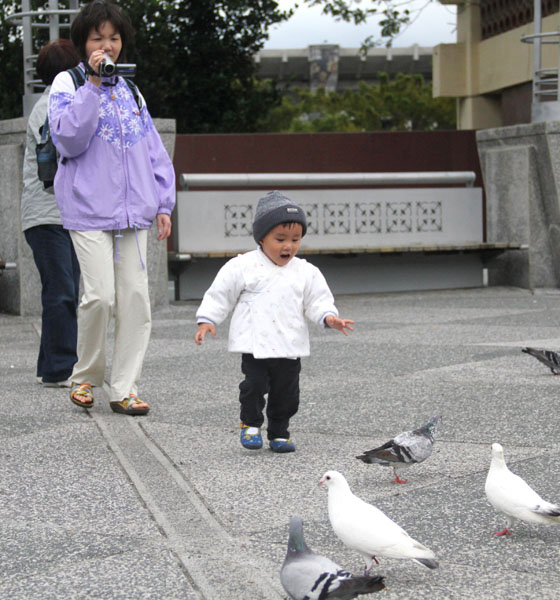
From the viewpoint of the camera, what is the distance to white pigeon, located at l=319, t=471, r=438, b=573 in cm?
311

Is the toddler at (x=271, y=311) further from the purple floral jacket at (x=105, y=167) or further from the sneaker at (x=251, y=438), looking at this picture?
the purple floral jacket at (x=105, y=167)

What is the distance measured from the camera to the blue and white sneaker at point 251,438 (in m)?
4.96

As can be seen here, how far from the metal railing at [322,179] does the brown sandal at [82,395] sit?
23.3 ft

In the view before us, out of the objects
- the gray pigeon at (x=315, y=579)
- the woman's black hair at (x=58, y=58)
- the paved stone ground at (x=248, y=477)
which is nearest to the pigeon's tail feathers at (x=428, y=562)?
the paved stone ground at (x=248, y=477)

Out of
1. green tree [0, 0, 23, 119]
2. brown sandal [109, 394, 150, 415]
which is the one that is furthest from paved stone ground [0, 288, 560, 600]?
green tree [0, 0, 23, 119]

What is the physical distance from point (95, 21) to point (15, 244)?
18.9 ft

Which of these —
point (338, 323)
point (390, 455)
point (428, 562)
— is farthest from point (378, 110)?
point (428, 562)

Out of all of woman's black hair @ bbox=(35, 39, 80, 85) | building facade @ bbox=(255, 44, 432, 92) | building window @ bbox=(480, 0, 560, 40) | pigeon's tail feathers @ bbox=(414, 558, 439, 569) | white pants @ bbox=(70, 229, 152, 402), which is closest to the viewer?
pigeon's tail feathers @ bbox=(414, 558, 439, 569)

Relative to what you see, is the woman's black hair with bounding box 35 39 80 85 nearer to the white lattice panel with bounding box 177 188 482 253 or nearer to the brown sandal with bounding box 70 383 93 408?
the brown sandal with bounding box 70 383 93 408

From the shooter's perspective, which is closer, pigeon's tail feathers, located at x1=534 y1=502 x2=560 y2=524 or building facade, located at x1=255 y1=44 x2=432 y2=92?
pigeon's tail feathers, located at x1=534 y1=502 x2=560 y2=524

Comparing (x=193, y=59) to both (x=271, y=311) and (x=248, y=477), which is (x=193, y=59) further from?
(x=248, y=477)

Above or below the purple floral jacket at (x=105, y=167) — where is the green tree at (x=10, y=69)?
above

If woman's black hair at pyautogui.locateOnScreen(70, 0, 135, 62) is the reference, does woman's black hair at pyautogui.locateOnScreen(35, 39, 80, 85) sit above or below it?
below

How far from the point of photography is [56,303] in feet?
22.4
